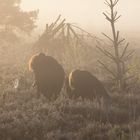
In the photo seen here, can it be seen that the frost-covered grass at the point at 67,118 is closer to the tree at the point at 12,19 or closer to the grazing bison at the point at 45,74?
the grazing bison at the point at 45,74

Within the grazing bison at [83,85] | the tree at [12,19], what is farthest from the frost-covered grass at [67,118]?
the tree at [12,19]

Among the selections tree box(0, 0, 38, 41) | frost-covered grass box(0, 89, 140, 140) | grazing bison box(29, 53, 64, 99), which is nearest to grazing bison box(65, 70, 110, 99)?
frost-covered grass box(0, 89, 140, 140)

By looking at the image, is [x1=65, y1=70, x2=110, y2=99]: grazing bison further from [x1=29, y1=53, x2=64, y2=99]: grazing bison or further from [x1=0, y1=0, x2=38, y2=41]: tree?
[x1=0, y1=0, x2=38, y2=41]: tree

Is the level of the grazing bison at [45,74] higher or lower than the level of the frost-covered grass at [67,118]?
higher

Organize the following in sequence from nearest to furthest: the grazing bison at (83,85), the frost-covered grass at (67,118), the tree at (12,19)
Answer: the frost-covered grass at (67,118)
the grazing bison at (83,85)
the tree at (12,19)

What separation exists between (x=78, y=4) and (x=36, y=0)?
26113 millimetres

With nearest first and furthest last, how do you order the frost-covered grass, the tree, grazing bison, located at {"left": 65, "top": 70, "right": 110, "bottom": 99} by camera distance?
the frost-covered grass
grazing bison, located at {"left": 65, "top": 70, "right": 110, "bottom": 99}
the tree

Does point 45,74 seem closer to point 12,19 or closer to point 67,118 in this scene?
point 67,118

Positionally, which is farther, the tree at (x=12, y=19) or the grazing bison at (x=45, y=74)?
the tree at (x=12, y=19)

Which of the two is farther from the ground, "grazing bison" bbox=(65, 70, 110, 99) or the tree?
the tree

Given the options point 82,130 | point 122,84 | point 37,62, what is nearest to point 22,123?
point 82,130

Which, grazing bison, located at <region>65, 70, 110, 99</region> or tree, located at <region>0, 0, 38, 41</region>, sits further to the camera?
tree, located at <region>0, 0, 38, 41</region>

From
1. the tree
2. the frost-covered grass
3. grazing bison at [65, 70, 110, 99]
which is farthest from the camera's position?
the tree

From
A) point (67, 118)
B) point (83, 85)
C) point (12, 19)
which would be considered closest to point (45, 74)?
point (83, 85)
